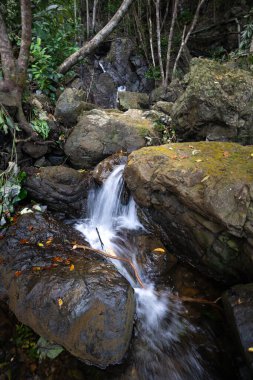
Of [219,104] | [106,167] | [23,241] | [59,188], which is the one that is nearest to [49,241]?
[23,241]

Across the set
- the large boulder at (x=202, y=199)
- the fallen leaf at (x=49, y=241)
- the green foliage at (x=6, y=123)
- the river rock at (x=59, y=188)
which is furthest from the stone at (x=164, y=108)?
the fallen leaf at (x=49, y=241)

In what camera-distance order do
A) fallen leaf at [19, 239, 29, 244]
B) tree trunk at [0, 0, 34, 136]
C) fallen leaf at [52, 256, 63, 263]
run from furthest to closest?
1. tree trunk at [0, 0, 34, 136]
2. fallen leaf at [19, 239, 29, 244]
3. fallen leaf at [52, 256, 63, 263]

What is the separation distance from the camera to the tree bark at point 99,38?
7.01 meters

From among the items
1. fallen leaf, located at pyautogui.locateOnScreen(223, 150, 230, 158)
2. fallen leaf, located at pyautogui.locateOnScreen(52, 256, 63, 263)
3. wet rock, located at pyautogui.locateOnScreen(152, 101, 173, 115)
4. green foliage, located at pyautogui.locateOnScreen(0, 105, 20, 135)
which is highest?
green foliage, located at pyautogui.locateOnScreen(0, 105, 20, 135)

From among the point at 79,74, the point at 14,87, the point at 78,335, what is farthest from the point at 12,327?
the point at 79,74

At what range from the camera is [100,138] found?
622 centimetres

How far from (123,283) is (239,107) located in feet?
14.5

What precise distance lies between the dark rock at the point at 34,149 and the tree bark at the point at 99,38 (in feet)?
11.0

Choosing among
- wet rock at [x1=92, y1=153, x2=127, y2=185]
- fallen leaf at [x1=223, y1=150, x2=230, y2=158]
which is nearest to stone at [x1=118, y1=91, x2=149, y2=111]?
wet rock at [x1=92, y1=153, x2=127, y2=185]

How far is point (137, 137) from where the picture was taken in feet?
20.9

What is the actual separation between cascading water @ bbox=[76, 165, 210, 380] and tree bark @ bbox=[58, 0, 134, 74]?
13.9 feet

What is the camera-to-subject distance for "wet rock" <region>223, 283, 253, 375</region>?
278 cm

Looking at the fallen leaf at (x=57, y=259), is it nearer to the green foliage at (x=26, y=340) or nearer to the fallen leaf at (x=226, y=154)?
the green foliage at (x=26, y=340)

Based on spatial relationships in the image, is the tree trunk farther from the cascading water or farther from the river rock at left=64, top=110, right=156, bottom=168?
the cascading water
